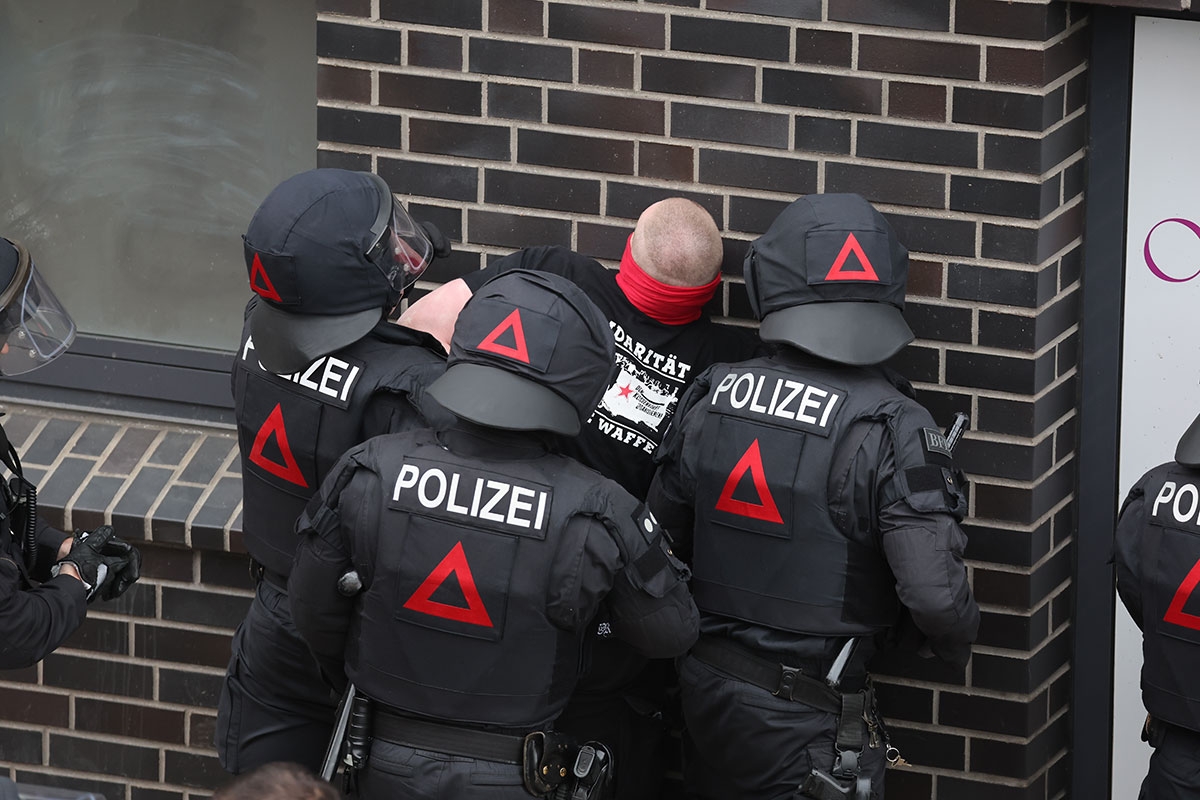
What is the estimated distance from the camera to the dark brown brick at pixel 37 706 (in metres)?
5.01

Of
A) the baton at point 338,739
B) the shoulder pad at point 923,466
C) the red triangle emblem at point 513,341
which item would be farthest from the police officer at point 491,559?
the shoulder pad at point 923,466

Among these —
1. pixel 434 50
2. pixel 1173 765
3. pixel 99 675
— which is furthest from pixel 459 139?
pixel 1173 765

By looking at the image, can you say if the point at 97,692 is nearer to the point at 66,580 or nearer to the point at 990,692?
the point at 66,580

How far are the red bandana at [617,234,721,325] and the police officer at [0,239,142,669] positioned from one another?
54.8 inches

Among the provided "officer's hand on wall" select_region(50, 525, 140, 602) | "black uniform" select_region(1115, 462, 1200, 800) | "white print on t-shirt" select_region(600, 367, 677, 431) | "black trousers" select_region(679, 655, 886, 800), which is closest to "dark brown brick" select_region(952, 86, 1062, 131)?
"black uniform" select_region(1115, 462, 1200, 800)

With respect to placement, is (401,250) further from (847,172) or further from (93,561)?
(847,172)

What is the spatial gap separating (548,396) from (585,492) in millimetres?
219

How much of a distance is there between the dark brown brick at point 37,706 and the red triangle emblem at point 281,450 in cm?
149

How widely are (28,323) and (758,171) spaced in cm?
187

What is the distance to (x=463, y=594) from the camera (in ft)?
11.4

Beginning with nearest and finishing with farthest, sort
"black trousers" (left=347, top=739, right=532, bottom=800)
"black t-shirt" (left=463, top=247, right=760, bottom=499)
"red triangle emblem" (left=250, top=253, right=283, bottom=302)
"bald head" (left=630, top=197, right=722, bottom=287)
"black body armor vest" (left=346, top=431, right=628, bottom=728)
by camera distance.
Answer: "black body armor vest" (left=346, top=431, right=628, bottom=728), "black trousers" (left=347, top=739, right=532, bottom=800), "red triangle emblem" (left=250, top=253, right=283, bottom=302), "bald head" (left=630, top=197, right=722, bottom=287), "black t-shirt" (left=463, top=247, right=760, bottom=499)

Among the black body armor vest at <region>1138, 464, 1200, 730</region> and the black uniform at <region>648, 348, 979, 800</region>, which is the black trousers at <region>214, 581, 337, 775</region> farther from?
the black body armor vest at <region>1138, 464, 1200, 730</region>

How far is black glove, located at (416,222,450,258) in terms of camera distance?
417cm

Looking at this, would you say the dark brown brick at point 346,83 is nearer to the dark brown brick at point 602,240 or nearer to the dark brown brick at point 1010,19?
the dark brown brick at point 602,240
